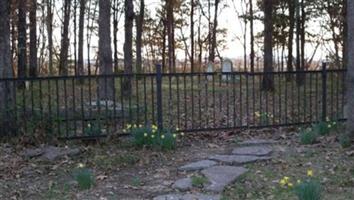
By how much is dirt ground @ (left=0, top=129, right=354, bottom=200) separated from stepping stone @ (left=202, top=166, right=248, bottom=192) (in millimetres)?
92

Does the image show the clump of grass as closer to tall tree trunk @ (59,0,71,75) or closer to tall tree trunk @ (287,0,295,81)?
tall tree trunk @ (287,0,295,81)

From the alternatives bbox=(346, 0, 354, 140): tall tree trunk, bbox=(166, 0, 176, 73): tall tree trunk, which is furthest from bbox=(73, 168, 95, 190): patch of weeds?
bbox=(166, 0, 176, 73): tall tree trunk

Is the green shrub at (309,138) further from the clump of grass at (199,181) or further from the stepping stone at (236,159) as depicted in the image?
the clump of grass at (199,181)

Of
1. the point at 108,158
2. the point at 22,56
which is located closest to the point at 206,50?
the point at 22,56

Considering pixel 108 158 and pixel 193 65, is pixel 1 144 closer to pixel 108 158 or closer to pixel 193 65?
pixel 108 158

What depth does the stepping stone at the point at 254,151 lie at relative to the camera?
6.79 meters

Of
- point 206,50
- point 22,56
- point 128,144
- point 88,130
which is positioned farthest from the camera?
point 206,50

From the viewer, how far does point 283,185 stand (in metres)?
5.16

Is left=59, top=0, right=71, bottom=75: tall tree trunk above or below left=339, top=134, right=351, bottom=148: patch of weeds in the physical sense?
above

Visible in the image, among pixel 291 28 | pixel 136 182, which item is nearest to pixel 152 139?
pixel 136 182

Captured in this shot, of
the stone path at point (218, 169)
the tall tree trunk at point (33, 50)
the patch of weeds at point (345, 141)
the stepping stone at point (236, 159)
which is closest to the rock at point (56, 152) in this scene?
the stone path at point (218, 169)

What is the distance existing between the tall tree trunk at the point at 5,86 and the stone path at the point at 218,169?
116 inches

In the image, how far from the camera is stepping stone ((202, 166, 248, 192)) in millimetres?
5215

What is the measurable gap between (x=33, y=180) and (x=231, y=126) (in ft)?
13.3
